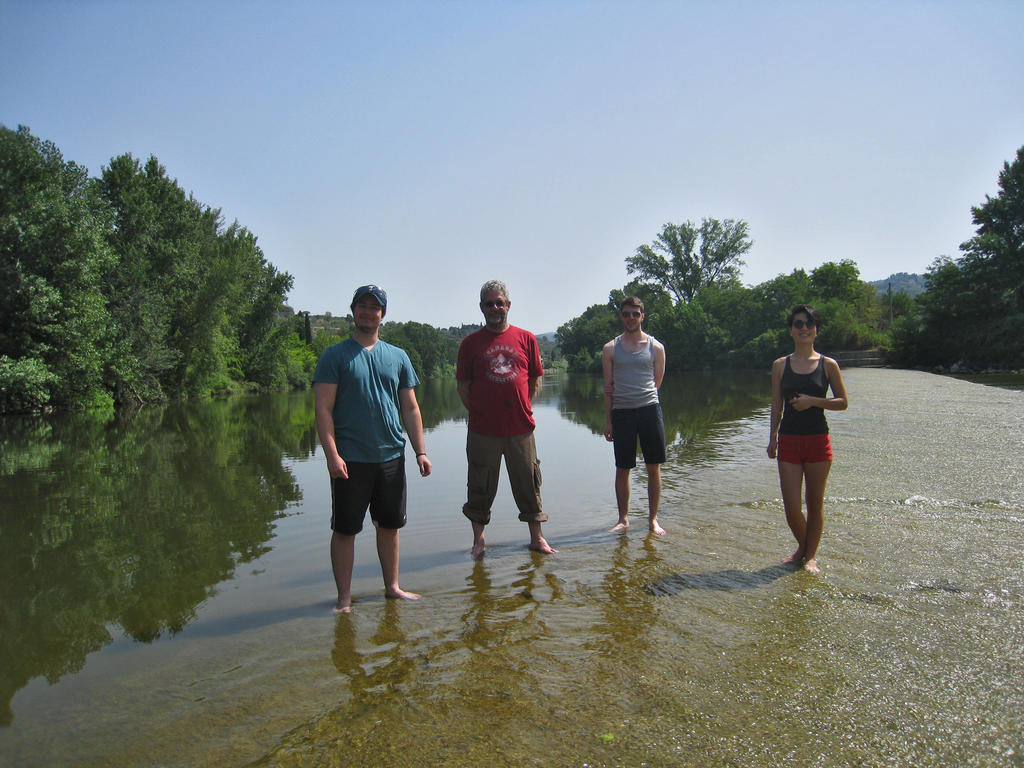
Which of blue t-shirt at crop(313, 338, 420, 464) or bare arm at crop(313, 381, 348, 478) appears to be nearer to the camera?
bare arm at crop(313, 381, 348, 478)

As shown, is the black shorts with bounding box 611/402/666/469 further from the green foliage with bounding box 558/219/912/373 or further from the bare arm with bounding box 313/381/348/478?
the green foliage with bounding box 558/219/912/373

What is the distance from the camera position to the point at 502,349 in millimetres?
4609

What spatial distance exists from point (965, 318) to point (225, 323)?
145 ft

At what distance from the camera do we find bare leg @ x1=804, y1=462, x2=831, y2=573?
12.8ft

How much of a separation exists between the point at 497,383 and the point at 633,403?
1292mm

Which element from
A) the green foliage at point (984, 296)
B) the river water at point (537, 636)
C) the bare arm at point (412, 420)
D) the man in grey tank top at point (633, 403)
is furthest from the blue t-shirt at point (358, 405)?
the green foliage at point (984, 296)

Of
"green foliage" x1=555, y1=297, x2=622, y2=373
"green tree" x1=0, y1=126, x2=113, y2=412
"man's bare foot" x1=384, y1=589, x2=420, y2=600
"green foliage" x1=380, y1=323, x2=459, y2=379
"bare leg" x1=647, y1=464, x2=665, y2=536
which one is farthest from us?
"green foliage" x1=380, y1=323, x2=459, y2=379

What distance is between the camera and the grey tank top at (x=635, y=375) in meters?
5.14

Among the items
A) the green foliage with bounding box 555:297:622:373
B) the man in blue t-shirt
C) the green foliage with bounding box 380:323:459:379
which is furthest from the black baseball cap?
the green foliage with bounding box 380:323:459:379

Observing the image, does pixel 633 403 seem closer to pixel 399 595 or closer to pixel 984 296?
pixel 399 595

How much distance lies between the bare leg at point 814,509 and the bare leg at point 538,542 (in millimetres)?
1755

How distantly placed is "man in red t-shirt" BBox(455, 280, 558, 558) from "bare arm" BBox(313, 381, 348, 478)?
4.04 ft

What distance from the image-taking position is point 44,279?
21203mm

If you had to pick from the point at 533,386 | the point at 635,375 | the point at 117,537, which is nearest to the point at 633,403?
the point at 635,375
